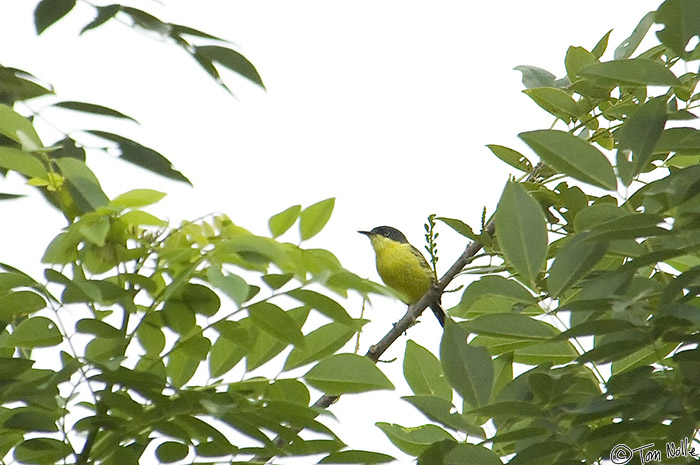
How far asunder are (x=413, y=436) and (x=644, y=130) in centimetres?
91

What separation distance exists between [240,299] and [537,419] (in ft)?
2.13

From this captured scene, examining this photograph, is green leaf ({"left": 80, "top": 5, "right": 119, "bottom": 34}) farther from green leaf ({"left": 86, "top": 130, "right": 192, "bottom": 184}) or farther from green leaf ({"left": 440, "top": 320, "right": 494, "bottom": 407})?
green leaf ({"left": 440, "top": 320, "right": 494, "bottom": 407})

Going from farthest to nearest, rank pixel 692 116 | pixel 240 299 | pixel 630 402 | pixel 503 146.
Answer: pixel 503 146 → pixel 692 116 → pixel 630 402 → pixel 240 299

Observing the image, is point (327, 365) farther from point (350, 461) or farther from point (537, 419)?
point (537, 419)

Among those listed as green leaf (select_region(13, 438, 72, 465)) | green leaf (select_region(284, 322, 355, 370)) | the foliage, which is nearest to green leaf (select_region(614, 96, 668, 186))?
the foliage

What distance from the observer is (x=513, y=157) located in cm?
266

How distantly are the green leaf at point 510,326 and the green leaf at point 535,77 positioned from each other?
3.33ft

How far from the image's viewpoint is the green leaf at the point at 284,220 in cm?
173

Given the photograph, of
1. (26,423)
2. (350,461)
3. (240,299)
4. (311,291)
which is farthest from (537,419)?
(26,423)

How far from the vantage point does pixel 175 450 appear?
1.86 metres

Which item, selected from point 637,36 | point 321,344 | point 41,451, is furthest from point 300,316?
point 637,36

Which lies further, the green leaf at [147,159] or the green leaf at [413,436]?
the green leaf at [413,436]
